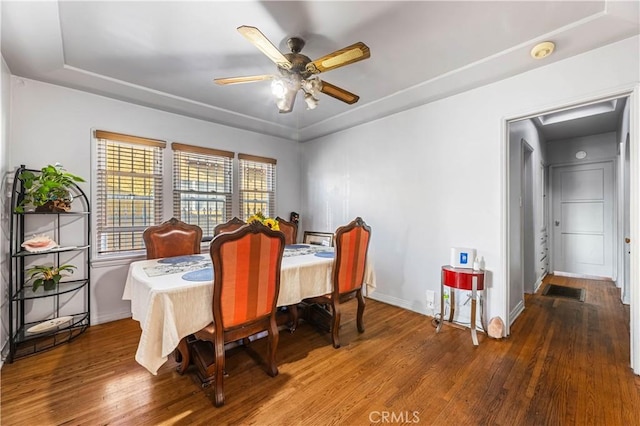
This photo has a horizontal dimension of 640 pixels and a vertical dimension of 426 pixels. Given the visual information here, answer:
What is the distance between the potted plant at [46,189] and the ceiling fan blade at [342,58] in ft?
7.85

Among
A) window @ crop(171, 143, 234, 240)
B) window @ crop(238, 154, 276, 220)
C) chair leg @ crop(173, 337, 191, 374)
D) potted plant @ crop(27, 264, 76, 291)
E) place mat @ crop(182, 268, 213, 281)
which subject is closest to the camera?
place mat @ crop(182, 268, 213, 281)

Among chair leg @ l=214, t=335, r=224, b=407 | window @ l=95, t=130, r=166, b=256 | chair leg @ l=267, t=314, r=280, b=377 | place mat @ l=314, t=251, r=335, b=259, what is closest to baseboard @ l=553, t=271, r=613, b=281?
place mat @ l=314, t=251, r=335, b=259

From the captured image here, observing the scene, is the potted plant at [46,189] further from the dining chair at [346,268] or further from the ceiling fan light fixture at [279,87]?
the dining chair at [346,268]

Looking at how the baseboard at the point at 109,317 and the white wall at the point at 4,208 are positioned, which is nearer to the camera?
the white wall at the point at 4,208

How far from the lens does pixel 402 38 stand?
2.20 m

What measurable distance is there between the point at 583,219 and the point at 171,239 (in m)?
6.85

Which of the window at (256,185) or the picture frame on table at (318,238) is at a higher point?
the window at (256,185)

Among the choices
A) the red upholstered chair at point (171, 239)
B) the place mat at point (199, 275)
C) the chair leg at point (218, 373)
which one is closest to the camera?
the chair leg at point (218, 373)

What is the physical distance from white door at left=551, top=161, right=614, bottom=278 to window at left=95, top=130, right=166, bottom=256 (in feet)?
23.0

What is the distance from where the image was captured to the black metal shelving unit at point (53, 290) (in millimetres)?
2436

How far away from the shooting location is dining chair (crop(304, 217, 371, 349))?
2438 mm

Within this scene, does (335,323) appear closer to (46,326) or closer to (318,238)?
(318,238)

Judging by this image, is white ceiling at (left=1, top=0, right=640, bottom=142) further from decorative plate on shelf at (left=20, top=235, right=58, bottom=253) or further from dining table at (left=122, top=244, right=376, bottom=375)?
dining table at (left=122, top=244, right=376, bottom=375)

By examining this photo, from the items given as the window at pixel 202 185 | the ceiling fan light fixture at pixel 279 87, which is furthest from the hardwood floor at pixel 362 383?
the ceiling fan light fixture at pixel 279 87
